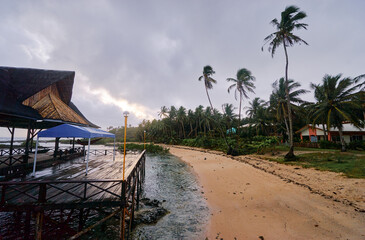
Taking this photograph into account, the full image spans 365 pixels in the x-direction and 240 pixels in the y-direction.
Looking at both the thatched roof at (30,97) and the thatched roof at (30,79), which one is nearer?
the thatched roof at (30,97)

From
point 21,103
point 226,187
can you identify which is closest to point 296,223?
point 226,187

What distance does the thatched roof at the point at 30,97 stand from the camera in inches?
285

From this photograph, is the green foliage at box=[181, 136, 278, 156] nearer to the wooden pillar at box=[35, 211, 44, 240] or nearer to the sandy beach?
the sandy beach

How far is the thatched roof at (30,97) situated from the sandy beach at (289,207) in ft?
32.2

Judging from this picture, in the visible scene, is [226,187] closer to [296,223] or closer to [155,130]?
[296,223]

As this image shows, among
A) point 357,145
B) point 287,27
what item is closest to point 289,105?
point 287,27

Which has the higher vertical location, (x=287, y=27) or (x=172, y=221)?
(x=287, y=27)

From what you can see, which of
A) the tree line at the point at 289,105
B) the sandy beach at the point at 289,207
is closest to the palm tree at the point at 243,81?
the tree line at the point at 289,105

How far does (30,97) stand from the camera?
29.0 ft

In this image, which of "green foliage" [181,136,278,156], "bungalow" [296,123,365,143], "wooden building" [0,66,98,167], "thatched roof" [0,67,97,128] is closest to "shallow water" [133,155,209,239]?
"wooden building" [0,66,98,167]

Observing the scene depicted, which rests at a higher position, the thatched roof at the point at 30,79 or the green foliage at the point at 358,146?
the thatched roof at the point at 30,79

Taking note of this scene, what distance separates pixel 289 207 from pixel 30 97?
592 inches

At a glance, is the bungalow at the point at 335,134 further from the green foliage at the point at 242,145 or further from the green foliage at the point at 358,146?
the green foliage at the point at 242,145

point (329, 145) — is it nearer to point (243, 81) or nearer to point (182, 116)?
point (243, 81)
